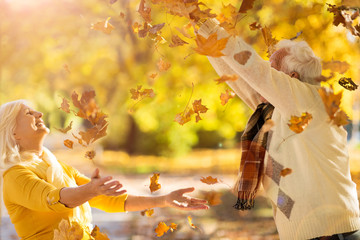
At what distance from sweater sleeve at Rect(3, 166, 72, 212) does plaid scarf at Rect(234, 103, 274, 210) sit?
823mm

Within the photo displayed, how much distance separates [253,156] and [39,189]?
1.03m

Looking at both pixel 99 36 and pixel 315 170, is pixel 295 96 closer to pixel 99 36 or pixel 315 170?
pixel 315 170

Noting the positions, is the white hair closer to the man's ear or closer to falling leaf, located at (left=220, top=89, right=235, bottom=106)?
the man's ear

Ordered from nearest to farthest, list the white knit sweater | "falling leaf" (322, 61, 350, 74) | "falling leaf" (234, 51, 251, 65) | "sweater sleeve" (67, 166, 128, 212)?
"falling leaf" (234, 51, 251, 65) → the white knit sweater → "falling leaf" (322, 61, 350, 74) → "sweater sleeve" (67, 166, 128, 212)

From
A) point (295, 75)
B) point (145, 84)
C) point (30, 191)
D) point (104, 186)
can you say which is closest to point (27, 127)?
point (30, 191)

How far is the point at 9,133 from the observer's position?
7.93 ft

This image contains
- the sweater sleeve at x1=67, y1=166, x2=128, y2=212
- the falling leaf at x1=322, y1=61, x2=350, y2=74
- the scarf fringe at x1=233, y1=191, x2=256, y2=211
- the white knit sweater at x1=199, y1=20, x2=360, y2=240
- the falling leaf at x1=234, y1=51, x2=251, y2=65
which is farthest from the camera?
the sweater sleeve at x1=67, y1=166, x2=128, y2=212

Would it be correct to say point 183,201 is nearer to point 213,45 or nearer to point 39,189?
point 39,189

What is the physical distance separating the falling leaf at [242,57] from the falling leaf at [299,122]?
0.31 meters

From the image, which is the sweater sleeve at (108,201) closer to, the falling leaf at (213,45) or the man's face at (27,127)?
the man's face at (27,127)

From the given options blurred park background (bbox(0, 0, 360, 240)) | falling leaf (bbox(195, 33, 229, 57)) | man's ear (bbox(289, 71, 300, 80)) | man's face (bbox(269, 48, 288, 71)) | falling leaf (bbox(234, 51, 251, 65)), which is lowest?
blurred park background (bbox(0, 0, 360, 240))

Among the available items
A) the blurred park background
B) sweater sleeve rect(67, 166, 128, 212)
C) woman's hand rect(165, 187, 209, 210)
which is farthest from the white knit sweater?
the blurred park background

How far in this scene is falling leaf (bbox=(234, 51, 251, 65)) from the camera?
5.65 ft

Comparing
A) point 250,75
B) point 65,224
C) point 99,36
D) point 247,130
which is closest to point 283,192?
point 247,130
